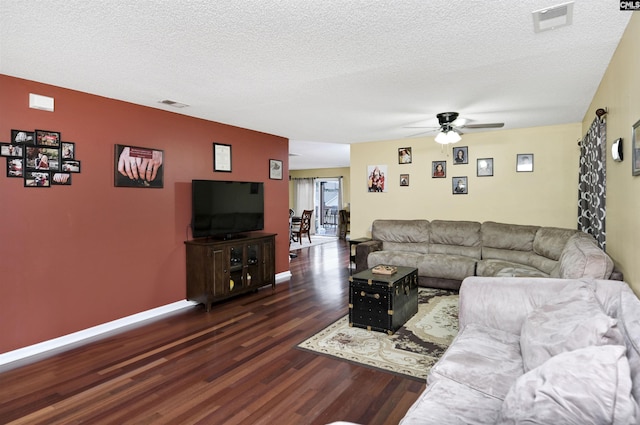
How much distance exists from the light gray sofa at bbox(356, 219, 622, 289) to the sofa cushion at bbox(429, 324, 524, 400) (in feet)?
7.48

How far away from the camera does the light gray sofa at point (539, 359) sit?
1135 mm

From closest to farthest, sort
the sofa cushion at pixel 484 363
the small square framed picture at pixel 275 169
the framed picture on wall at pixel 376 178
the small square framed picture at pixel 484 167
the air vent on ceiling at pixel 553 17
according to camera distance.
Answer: the sofa cushion at pixel 484 363
the air vent on ceiling at pixel 553 17
the small square framed picture at pixel 484 167
the small square framed picture at pixel 275 169
the framed picture on wall at pixel 376 178

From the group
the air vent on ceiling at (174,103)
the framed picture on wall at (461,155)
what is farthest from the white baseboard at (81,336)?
the framed picture on wall at (461,155)

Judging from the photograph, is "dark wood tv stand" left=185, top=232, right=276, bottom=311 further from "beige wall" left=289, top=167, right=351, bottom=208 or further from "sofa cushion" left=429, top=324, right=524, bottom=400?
"beige wall" left=289, top=167, right=351, bottom=208

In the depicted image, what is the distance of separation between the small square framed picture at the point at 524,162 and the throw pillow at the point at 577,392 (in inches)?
189

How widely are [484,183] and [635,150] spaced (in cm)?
367

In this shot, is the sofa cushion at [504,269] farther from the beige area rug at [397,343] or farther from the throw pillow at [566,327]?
the throw pillow at [566,327]

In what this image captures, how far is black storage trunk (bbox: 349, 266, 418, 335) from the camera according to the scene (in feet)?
11.3

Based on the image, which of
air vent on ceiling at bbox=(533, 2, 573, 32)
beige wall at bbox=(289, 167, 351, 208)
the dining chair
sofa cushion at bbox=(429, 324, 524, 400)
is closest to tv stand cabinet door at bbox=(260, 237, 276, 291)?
sofa cushion at bbox=(429, 324, 524, 400)

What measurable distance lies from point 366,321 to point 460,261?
213 centimetres

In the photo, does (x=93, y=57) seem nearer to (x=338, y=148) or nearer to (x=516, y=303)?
(x=516, y=303)

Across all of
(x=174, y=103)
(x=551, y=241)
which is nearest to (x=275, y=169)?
(x=174, y=103)

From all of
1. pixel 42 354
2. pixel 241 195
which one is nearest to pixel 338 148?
pixel 241 195

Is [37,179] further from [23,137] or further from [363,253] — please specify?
[363,253]
